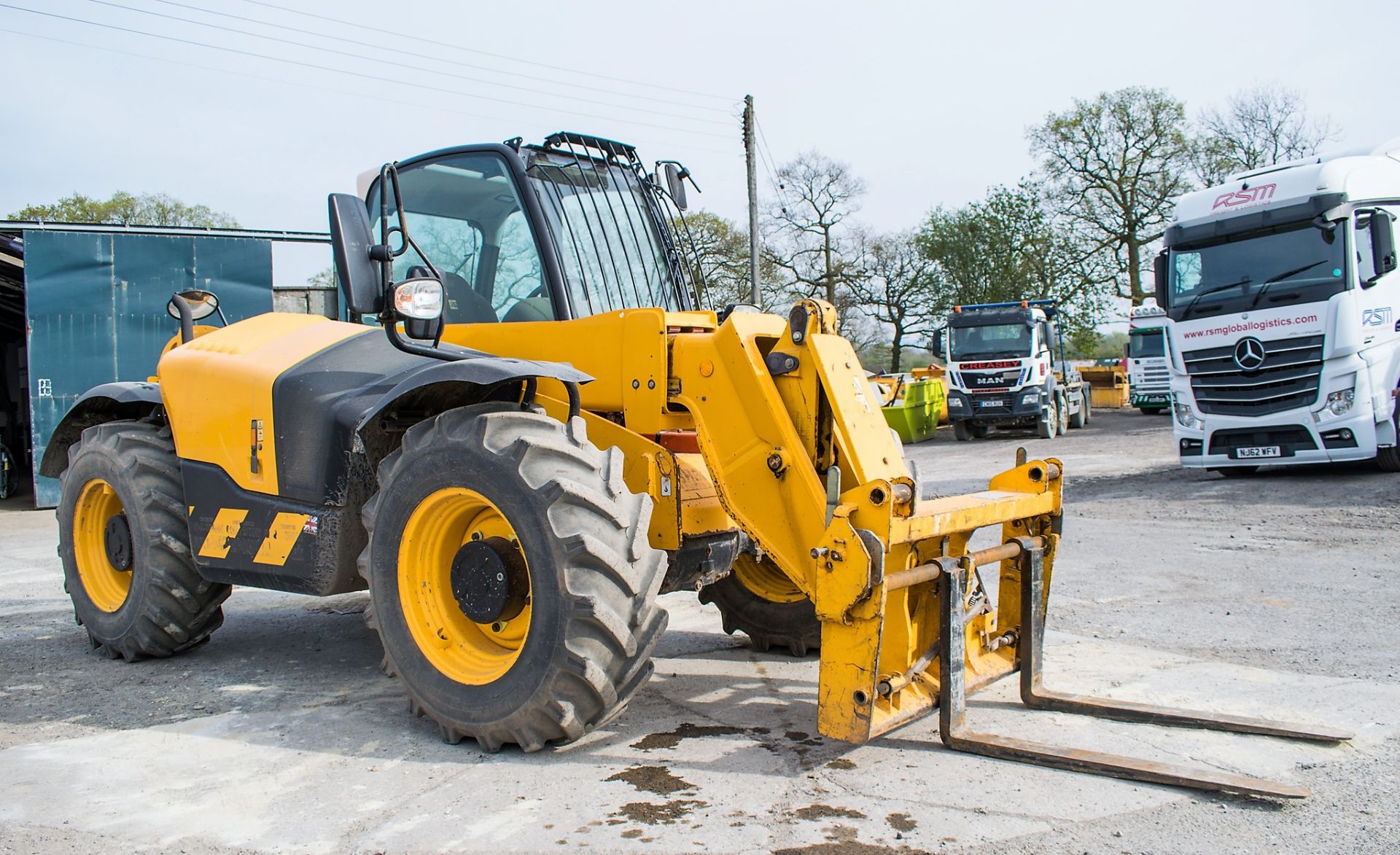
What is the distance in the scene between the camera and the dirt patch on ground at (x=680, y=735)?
4.05 metres

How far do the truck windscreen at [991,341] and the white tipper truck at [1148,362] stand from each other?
8294mm

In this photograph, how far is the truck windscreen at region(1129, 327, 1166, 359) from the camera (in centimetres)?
2992

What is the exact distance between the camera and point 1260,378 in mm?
12211

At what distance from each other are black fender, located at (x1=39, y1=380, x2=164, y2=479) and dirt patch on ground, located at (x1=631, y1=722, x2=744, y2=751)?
346 centimetres

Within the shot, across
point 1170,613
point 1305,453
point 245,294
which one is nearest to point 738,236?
point 245,294

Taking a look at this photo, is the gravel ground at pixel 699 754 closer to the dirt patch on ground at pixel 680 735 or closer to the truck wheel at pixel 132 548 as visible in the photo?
the dirt patch on ground at pixel 680 735

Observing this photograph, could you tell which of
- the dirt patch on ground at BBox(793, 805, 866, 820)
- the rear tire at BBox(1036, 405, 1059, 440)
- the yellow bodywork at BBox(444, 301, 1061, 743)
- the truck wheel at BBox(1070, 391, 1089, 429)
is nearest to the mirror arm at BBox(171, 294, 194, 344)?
the yellow bodywork at BBox(444, 301, 1061, 743)

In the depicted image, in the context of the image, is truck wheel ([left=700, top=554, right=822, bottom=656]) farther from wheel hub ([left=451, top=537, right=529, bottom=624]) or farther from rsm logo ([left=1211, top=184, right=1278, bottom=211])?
rsm logo ([left=1211, top=184, right=1278, bottom=211])

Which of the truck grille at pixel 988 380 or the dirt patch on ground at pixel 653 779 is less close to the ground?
the truck grille at pixel 988 380

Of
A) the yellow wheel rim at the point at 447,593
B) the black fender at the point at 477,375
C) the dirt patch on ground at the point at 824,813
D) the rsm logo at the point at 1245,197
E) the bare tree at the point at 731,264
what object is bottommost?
the dirt patch on ground at the point at 824,813

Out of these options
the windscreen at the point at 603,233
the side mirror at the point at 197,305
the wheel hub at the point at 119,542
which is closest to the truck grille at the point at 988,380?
the windscreen at the point at 603,233

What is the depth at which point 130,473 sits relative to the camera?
542cm

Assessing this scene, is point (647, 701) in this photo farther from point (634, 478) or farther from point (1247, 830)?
point (1247, 830)

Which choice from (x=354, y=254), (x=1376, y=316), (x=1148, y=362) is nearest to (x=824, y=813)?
(x=354, y=254)
